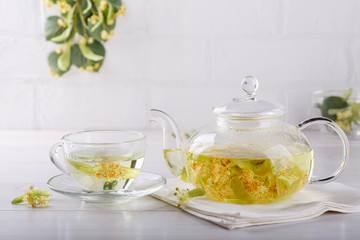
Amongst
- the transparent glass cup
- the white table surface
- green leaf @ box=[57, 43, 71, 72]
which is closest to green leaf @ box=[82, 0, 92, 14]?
green leaf @ box=[57, 43, 71, 72]

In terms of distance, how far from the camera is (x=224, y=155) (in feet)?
2.35

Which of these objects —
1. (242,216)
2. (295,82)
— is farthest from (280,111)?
(295,82)

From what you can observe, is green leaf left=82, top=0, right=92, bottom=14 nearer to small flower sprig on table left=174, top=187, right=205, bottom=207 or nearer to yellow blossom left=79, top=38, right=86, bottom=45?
yellow blossom left=79, top=38, right=86, bottom=45

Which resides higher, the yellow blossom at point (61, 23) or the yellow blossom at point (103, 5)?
the yellow blossom at point (103, 5)

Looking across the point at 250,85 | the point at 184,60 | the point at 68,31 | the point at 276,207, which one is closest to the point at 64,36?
the point at 68,31

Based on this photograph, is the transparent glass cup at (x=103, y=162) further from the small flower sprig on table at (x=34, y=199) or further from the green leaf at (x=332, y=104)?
the green leaf at (x=332, y=104)

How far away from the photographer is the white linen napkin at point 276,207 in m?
0.66

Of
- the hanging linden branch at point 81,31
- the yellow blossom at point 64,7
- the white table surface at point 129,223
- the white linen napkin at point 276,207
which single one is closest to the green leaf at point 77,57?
the hanging linden branch at point 81,31

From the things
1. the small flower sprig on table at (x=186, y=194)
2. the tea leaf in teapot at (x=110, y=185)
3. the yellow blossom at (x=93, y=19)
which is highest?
the yellow blossom at (x=93, y=19)

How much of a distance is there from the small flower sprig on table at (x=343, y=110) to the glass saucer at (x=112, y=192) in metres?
0.70

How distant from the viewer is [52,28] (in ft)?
4.91

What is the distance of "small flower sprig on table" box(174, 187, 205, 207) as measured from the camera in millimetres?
735

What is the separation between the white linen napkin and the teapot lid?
0.40ft

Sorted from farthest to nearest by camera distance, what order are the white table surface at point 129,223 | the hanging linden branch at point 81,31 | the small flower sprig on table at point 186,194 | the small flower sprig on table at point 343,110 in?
1. the hanging linden branch at point 81,31
2. the small flower sprig on table at point 343,110
3. the small flower sprig on table at point 186,194
4. the white table surface at point 129,223
